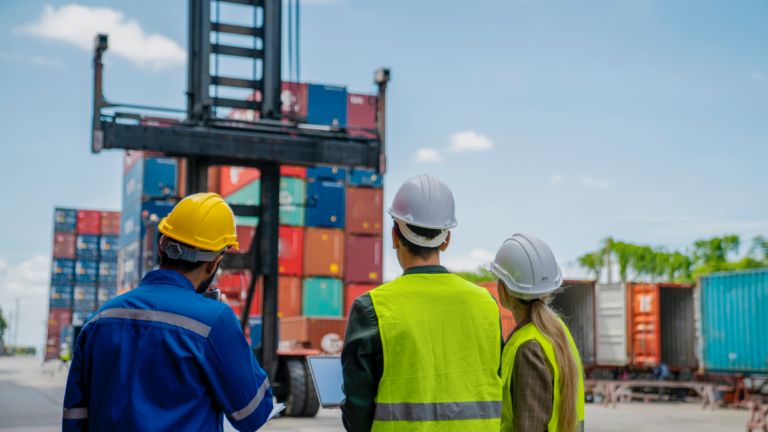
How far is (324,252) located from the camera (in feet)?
87.6

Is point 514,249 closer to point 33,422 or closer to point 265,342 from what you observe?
point 265,342

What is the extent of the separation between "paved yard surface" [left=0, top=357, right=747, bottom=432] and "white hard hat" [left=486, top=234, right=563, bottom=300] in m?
9.00

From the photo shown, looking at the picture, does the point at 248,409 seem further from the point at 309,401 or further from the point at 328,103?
the point at 328,103

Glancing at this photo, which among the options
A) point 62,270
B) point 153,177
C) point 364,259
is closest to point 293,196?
point 364,259

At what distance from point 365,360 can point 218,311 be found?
18.8 inches

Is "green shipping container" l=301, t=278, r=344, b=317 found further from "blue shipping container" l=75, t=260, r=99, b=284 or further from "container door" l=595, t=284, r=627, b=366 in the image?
"blue shipping container" l=75, t=260, r=99, b=284

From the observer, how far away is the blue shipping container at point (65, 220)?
56094mm

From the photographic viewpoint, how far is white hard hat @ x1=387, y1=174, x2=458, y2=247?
253 centimetres

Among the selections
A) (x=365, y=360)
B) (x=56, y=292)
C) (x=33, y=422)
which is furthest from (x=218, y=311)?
(x=56, y=292)

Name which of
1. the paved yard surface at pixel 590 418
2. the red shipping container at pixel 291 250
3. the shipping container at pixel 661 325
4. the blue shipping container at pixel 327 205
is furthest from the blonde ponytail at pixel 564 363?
the blue shipping container at pixel 327 205

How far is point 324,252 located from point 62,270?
3765 cm

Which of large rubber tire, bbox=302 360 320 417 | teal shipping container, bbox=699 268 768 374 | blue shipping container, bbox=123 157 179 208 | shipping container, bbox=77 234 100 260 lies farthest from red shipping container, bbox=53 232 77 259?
large rubber tire, bbox=302 360 320 417

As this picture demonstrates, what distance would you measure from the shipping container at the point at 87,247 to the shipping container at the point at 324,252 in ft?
119

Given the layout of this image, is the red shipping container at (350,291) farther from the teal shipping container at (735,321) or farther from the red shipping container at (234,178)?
the teal shipping container at (735,321)
